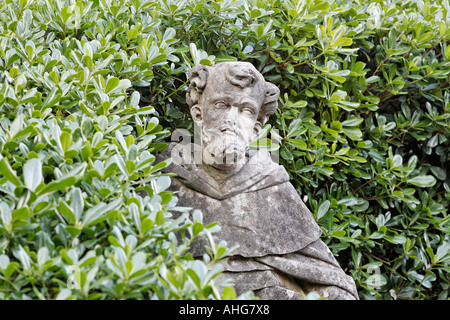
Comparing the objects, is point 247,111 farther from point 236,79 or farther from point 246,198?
point 246,198

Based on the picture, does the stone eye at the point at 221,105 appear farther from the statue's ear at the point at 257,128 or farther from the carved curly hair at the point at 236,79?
the statue's ear at the point at 257,128

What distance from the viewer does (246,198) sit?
3166mm

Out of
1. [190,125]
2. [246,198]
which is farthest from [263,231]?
[190,125]

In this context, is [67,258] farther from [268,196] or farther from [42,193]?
[268,196]

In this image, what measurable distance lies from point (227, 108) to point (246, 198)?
0.43 meters

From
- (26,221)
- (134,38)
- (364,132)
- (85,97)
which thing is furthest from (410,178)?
(26,221)

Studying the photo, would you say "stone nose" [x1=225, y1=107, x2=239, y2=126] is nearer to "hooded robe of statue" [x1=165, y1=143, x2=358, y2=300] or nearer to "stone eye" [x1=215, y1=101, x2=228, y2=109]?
"stone eye" [x1=215, y1=101, x2=228, y2=109]

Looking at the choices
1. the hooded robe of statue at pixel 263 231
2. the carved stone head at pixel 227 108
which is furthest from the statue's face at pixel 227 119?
the hooded robe of statue at pixel 263 231

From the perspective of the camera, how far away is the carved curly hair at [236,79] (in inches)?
124

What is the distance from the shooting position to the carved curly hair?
3.15m

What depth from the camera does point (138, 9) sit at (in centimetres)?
405

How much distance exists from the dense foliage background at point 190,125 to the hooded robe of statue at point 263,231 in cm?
15

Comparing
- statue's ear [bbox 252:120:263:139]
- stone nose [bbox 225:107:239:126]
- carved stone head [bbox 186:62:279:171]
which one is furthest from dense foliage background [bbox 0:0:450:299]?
stone nose [bbox 225:107:239:126]
